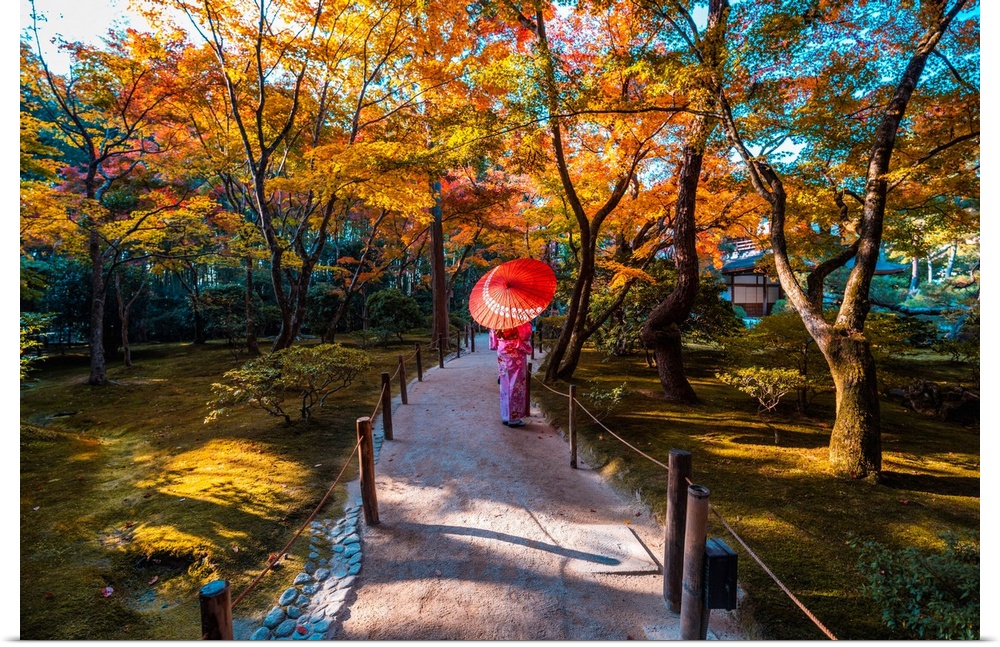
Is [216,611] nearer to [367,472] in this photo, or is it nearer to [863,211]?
[367,472]

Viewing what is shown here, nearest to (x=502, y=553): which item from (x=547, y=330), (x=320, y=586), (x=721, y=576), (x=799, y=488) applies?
(x=320, y=586)

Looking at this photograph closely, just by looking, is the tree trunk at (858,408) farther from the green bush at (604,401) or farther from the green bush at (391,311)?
the green bush at (391,311)

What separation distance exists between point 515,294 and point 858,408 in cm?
372

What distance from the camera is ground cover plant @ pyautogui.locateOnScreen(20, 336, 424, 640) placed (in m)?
2.68

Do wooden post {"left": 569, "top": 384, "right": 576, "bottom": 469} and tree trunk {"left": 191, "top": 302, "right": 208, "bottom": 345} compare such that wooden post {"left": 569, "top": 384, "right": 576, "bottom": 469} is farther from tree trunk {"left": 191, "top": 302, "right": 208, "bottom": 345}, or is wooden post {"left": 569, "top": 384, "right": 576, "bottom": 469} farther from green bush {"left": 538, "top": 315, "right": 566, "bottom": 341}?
tree trunk {"left": 191, "top": 302, "right": 208, "bottom": 345}

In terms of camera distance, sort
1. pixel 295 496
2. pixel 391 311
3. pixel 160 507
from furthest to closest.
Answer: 1. pixel 391 311
2. pixel 295 496
3. pixel 160 507

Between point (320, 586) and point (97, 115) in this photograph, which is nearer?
point (320, 586)

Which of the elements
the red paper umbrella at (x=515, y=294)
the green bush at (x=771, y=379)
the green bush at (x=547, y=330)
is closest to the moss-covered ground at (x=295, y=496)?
the green bush at (x=771, y=379)

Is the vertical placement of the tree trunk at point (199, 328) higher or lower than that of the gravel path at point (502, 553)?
higher

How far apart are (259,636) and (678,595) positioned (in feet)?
8.21

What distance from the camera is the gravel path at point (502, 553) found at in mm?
2598

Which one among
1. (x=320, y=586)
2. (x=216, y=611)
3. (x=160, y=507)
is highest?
(x=216, y=611)

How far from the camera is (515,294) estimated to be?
5.69 m

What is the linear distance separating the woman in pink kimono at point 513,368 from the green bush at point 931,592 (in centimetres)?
408
